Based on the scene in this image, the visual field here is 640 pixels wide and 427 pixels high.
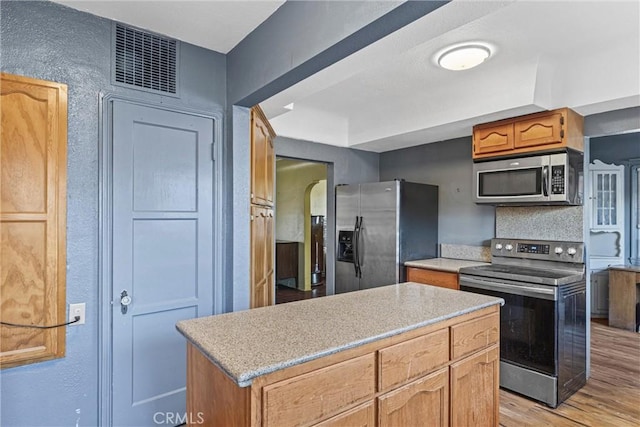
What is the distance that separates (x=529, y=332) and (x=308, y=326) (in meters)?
2.13

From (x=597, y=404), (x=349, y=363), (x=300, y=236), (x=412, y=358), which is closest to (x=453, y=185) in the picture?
(x=597, y=404)

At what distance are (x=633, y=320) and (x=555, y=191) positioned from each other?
9.47 ft

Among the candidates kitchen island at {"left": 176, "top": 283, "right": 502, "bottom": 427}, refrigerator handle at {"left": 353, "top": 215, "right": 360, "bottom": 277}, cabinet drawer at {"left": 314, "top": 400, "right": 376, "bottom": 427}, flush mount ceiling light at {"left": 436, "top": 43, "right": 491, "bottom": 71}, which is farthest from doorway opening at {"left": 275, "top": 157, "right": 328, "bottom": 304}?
cabinet drawer at {"left": 314, "top": 400, "right": 376, "bottom": 427}

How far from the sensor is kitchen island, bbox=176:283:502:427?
3.94 feet

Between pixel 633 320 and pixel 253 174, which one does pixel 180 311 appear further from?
pixel 633 320

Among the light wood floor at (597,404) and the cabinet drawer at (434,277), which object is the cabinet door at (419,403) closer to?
the light wood floor at (597,404)

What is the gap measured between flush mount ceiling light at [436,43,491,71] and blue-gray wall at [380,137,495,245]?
5.29 ft

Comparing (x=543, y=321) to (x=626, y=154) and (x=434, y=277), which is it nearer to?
(x=434, y=277)

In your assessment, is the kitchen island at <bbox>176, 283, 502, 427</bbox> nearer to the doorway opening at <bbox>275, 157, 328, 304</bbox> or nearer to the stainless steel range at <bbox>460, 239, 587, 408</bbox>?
the stainless steel range at <bbox>460, 239, 587, 408</bbox>

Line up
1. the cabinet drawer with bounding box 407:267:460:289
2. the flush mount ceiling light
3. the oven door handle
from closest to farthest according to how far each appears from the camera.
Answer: the flush mount ceiling light < the oven door handle < the cabinet drawer with bounding box 407:267:460:289

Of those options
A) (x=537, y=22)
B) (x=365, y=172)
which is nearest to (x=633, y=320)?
(x=365, y=172)

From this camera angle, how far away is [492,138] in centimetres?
331

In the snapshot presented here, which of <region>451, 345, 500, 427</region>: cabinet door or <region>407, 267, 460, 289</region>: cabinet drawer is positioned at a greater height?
<region>407, 267, 460, 289</region>: cabinet drawer

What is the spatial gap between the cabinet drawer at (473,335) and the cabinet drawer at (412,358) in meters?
0.07
